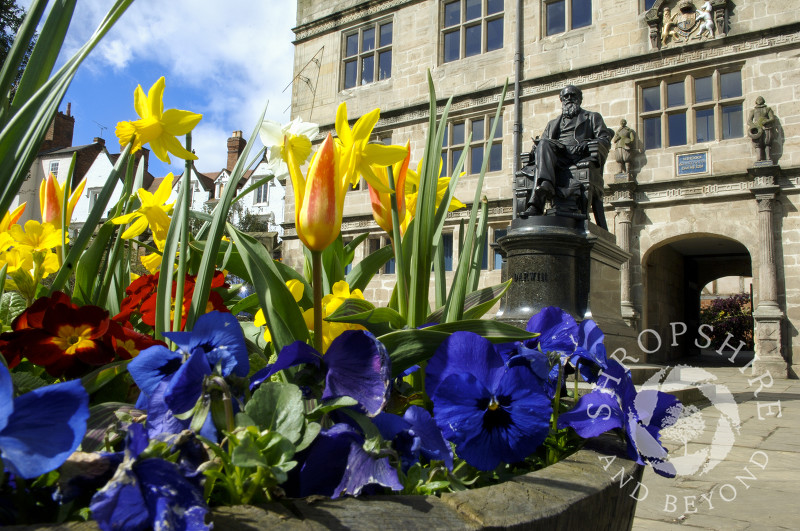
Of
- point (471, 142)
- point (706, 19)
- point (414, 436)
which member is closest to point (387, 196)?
point (414, 436)

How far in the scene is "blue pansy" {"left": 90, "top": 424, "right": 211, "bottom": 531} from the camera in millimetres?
357

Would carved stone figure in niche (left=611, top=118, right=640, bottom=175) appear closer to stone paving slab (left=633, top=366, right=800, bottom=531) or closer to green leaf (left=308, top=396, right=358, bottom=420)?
stone paving slab (left=633, top=366, right=800, bottom=531)

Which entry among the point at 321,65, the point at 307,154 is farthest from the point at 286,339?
the point at 321,65

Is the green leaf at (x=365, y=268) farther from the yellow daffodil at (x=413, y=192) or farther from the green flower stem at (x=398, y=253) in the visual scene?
the green flower stem at (x=398, y=253)

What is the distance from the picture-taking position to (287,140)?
74cm

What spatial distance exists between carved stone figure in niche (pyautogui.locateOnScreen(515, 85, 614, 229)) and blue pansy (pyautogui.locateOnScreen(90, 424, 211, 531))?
241 inches

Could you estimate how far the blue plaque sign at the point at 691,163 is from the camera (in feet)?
32.9

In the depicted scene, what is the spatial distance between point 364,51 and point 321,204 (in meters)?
14.9

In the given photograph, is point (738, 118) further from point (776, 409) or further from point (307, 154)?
point (307, 154)

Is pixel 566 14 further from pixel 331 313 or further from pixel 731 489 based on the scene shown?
pixel 331 313

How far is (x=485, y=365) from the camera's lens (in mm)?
590

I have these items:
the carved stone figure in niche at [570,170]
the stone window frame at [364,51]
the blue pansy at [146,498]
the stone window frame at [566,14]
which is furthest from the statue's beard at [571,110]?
the stone window frame at [364,51]

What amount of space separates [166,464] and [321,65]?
1569 centimetres

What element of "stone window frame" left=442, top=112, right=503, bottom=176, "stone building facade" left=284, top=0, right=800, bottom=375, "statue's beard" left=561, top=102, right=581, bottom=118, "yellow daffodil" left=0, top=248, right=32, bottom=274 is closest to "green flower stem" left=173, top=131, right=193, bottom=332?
"yellow daffodil" left=0, top=248, right=32, bottom=274
